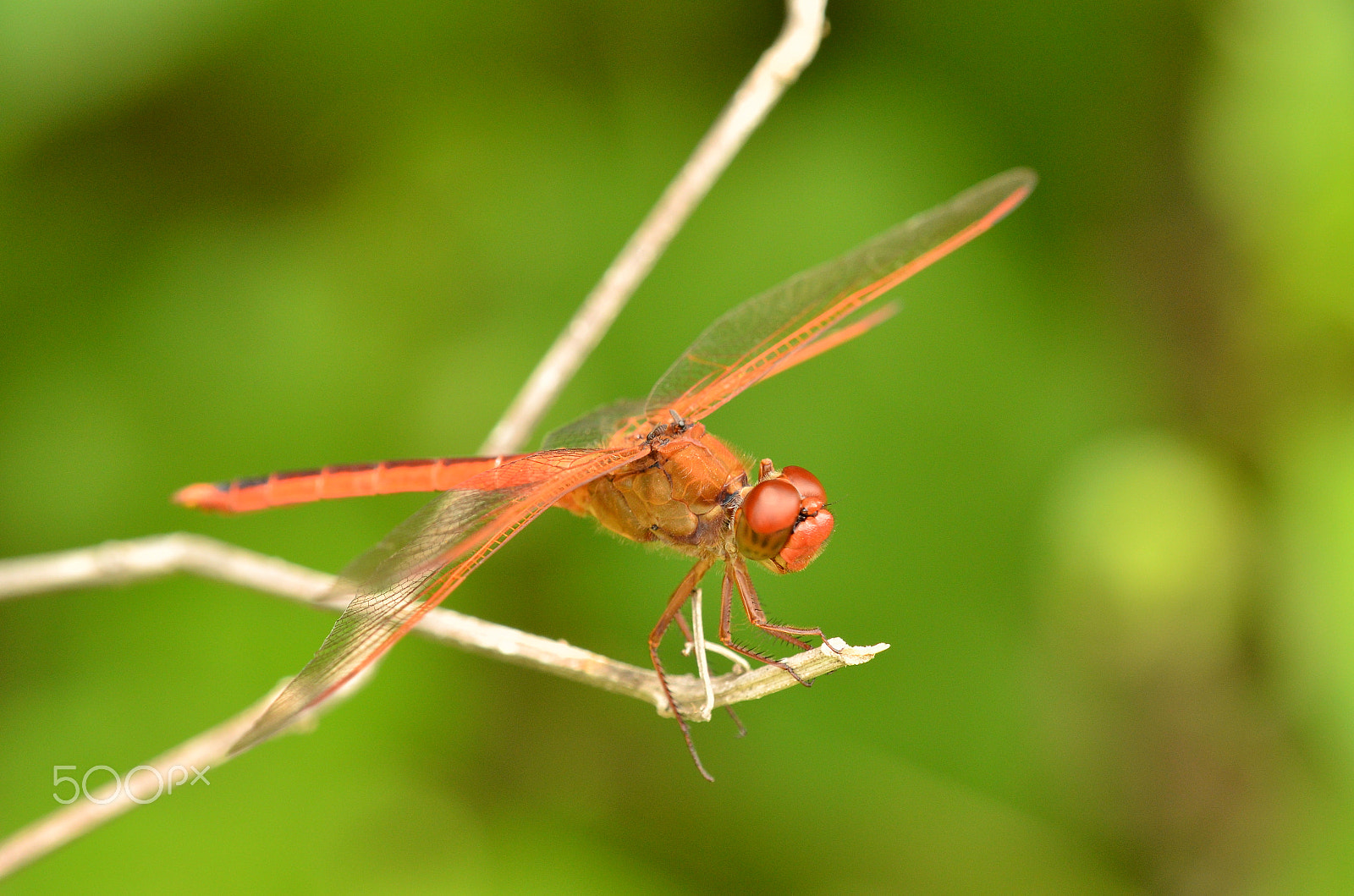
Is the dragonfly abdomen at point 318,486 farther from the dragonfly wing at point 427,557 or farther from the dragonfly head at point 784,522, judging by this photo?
the dragonfly head at point 784,522

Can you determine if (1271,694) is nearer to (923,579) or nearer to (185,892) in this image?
Result: (923,579)

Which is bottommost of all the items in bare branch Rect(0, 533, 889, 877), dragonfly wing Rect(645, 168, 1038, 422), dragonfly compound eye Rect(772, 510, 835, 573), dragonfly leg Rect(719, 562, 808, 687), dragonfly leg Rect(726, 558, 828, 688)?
bare branch Rect(0, 533, 889, 877)

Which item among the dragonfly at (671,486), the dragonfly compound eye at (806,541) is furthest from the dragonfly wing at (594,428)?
the dragonfly compound eye at (806,541)

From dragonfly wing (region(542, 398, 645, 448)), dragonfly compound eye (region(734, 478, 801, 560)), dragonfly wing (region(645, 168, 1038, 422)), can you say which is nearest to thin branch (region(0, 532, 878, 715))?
dragonfly compound eye (region(734, 478, 801, 560))

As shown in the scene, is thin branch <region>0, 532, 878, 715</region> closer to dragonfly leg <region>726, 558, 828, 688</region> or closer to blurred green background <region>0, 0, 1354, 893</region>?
dragonfly leg <region>726, 558, 828, 688</region>

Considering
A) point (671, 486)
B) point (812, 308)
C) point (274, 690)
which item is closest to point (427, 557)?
point (671, 486)

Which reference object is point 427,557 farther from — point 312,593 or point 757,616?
point 757,616

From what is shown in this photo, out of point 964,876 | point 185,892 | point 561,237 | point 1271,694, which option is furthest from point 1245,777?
point 185,892
